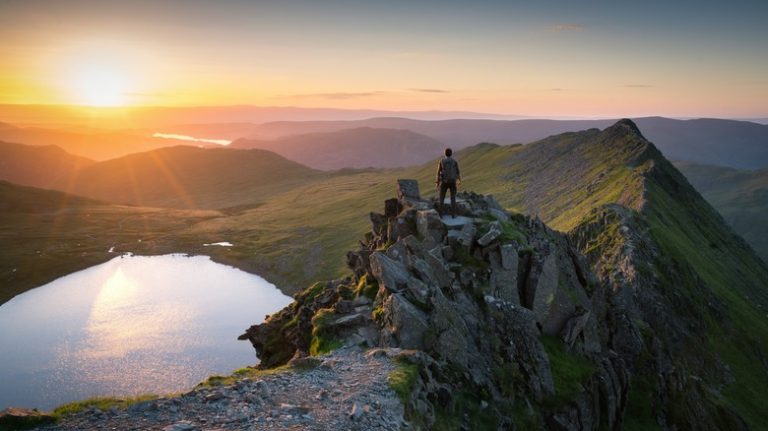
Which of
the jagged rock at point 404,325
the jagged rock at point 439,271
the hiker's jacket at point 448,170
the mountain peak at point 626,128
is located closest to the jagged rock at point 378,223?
the hiker's jacket at point 448,170

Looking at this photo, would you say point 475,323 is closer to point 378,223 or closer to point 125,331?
point 378,223

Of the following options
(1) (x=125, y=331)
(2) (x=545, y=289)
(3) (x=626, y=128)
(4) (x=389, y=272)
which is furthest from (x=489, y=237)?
(3) (x=626, y=128)

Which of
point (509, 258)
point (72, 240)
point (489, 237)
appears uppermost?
point (489, 237)

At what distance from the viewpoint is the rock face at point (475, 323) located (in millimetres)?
28442

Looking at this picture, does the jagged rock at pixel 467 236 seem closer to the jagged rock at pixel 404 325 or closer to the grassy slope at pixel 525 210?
the jagged rock at pixel 404 325

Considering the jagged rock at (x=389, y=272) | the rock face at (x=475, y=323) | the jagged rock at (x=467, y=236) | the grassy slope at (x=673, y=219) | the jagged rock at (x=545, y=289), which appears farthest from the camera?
the grassy slope at (x=673, y=219)

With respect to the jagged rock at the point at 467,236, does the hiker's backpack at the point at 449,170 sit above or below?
above

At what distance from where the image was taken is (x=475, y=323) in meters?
32.1

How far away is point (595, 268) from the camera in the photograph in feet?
240

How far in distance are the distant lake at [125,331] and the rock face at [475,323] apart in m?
25.7

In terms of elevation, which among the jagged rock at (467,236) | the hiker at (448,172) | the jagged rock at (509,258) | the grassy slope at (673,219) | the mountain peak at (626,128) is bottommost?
the grassy slope at (673,219)

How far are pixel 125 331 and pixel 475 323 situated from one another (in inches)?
2541

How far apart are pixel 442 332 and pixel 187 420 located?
580 inches

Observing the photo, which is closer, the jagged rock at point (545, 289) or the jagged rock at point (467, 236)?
the jagged rock at point (545, 289)
